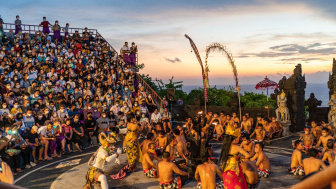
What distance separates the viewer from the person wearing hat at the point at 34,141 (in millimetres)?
13297

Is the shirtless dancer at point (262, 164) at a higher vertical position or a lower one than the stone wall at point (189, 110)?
lower

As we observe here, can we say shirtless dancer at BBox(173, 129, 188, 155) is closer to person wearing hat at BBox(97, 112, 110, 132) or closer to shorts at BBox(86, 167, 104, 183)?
shorts at BBox(86, 167, 104, 183)

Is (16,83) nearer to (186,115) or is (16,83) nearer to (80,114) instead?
(80,114)

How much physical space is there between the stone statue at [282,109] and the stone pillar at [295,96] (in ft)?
2.46

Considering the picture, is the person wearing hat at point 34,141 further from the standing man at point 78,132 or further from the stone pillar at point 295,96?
the stone pillar at point 295,96

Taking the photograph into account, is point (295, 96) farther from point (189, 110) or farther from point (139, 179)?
point (139, 179)

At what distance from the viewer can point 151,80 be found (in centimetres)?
3628

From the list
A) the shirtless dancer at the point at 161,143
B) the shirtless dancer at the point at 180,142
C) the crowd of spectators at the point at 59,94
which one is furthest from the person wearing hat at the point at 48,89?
the shirtless dancer at the point at 180,142

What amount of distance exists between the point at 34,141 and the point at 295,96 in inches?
552

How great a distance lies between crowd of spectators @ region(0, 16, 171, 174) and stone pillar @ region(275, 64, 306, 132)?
23.3ft

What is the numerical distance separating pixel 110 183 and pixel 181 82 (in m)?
23.3

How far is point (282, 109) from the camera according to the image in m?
18.8

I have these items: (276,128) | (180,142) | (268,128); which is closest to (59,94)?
(180,142)

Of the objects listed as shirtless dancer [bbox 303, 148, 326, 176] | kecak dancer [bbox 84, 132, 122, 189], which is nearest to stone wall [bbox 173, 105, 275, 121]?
shirtless dancer [bbox 303, 148, 326, 176]
